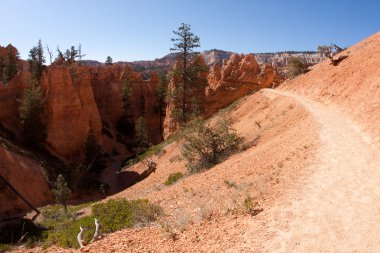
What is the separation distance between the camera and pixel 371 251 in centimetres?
702

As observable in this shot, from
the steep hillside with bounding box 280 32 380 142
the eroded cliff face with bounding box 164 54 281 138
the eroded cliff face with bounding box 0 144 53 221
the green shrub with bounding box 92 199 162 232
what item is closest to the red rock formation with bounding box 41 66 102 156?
the eroded cliff face with bounding box 0 144 53 221

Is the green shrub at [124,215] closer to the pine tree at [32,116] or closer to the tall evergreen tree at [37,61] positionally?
the pine tree at [32,116]

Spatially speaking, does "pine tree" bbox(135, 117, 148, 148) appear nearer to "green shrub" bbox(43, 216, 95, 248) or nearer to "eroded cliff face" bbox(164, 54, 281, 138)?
"eroded cliff face" bbox(164, 54, 281, 138)

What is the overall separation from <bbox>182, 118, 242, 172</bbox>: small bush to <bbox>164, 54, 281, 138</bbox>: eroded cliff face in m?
23.2

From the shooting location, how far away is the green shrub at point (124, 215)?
1154 centimetres

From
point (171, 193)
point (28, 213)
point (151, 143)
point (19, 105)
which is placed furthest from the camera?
point (151, 143)

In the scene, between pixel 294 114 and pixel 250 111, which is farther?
pixel 250 111

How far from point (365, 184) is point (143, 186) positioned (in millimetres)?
16958

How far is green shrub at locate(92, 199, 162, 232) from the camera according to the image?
11.5 m

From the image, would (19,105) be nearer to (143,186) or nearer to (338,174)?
(143,186)

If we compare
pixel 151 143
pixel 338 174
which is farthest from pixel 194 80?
pixel 151 143

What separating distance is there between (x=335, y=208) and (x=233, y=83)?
36710mm

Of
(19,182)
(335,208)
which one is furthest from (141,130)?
(335,208)

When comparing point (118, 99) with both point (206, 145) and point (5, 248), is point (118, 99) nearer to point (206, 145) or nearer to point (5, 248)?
point (206, 145)
